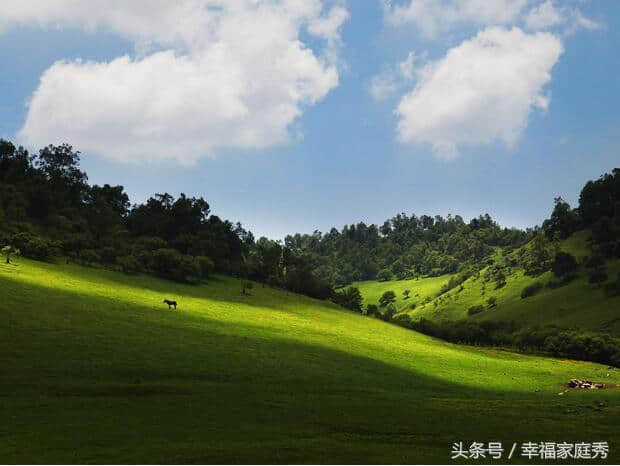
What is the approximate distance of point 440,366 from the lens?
76.5 metres

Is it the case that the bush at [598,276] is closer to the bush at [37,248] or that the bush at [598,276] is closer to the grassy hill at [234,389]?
the grassy hill at [234,389]

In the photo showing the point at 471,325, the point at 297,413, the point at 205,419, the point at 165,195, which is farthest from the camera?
the point at 165,195

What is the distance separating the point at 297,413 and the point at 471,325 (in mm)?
106444

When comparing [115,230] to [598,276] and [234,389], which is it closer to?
[234,389]

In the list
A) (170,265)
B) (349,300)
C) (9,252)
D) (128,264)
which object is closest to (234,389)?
(9,252)

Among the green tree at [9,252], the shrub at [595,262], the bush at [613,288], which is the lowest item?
the green tree at [9,252]

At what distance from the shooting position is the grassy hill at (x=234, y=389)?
2784 cm

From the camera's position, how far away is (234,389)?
45.9 m

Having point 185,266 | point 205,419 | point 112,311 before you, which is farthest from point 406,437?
point 185,266

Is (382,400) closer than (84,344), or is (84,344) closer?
(382,400)

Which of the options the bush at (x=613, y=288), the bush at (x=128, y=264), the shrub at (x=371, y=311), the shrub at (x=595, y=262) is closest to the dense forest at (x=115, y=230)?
the bush at (x=128, y=264)

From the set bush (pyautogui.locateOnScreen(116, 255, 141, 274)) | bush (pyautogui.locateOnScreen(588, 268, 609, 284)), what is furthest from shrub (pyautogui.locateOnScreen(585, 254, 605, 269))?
bush (pyautogui.locateOnScreen(116, 255, 141, 274))

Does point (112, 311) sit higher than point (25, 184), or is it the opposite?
point (25, 184)

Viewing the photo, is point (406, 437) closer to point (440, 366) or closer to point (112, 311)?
point (440, 366)
